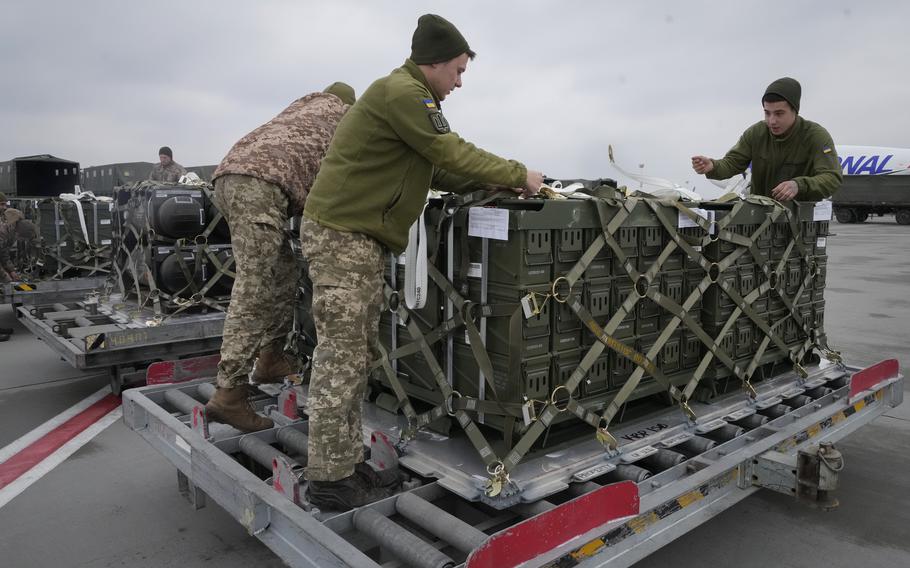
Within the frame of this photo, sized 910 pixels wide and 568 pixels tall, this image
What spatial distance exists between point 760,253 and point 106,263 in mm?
9630

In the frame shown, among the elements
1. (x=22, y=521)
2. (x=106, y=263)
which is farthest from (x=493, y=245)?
(x=106, y=263)

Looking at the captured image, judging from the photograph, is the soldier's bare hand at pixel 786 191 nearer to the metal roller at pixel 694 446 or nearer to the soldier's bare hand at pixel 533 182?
the metal roller at pixel 694 446

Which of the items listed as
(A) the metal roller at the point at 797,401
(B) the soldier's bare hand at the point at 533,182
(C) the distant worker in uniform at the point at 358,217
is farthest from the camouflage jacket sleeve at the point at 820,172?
(C) the distant worker in uniform at the point at 358,217

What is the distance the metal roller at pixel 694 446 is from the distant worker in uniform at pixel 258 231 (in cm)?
220

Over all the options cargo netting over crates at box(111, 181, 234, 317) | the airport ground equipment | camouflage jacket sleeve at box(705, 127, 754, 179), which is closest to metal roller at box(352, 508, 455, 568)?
camouflage jacket sleeve at box(705, 127, 754, 179)

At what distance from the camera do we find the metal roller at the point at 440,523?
2443 mm

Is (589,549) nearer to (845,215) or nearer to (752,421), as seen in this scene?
(752,421)

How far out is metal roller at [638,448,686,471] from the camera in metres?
3.28

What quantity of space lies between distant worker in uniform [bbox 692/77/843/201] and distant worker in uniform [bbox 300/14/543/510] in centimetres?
263

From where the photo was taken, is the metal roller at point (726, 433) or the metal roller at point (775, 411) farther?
the metal roller at point (775, 411)

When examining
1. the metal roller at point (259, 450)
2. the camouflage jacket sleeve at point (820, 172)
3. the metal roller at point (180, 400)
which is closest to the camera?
the metal roller at point (259, 450)

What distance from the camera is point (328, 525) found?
2590mm

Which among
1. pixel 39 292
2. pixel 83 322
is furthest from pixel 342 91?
pixel 39 292

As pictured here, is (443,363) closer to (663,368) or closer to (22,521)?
(663,368)
